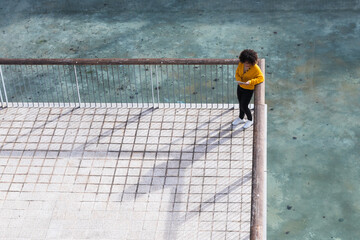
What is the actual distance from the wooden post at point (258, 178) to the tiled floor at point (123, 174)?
1.15m

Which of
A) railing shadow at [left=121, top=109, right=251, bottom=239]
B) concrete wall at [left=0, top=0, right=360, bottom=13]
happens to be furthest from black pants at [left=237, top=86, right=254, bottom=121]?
concrete wall at [left=0, top=0, right=360, bottom=13]

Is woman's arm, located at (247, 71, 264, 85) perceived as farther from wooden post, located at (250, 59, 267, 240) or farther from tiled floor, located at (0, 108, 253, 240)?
tiled floor, located at (0, 108, 253, 240)

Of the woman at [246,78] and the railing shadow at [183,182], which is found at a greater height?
the woman at [246,78]

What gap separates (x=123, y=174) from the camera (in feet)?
25.2

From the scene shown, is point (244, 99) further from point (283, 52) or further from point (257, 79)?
point (283, 52)

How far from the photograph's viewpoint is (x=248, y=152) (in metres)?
7.82

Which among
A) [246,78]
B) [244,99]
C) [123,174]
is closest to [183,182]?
[123,174]

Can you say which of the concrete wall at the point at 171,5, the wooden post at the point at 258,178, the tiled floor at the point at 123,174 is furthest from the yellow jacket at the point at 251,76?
the concrete wall at the point at 171,5

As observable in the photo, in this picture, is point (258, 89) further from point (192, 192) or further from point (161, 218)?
point (161, 218)

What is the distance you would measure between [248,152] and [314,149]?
280cm

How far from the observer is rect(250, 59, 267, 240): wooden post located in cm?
521

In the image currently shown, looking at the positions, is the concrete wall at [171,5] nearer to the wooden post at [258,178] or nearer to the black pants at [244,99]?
the black pants at [244,99]

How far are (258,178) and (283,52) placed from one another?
7.62 meters

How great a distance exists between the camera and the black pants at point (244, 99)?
312 inches
